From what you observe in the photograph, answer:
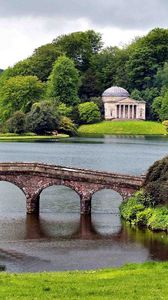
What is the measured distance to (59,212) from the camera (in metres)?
60.5

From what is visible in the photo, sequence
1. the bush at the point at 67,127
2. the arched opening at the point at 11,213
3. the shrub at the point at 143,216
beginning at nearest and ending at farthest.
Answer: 1. the arched opening at the point at 11,213
2. the shrub at the point at 143,216
3. the bush at the point at 67,127

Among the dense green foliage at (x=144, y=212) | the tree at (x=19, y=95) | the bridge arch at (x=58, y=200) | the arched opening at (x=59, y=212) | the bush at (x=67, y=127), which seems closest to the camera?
the dense green foliage at (x=144, y=212)

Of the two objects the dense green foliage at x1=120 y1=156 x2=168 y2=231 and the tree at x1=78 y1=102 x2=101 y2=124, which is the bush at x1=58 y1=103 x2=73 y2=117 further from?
the dense green foliage at x1=120 y1=156 x2=168 y2=231

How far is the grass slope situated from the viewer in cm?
2572

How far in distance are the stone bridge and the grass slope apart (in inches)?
955

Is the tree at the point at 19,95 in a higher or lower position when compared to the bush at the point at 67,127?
higher

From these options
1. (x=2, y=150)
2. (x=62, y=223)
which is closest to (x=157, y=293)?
(x=62, y=223)

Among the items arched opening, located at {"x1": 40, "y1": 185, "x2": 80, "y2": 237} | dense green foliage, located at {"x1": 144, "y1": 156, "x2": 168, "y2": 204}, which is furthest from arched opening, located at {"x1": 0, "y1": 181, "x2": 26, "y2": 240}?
dense green foliage, located at {"x1": 144, "y1": 156, "x2": 168, "y2": 204}

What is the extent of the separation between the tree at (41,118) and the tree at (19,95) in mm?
16173

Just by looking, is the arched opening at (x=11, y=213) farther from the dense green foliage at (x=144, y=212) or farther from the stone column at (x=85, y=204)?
the dense green foliage at (x=144, y=212)

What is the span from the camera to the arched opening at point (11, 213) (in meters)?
49.9

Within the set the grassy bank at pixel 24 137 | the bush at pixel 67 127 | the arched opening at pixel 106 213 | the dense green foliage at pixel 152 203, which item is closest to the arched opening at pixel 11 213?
the arched opening at pixel 106 213

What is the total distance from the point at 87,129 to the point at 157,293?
17135cm

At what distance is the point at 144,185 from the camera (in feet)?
184
